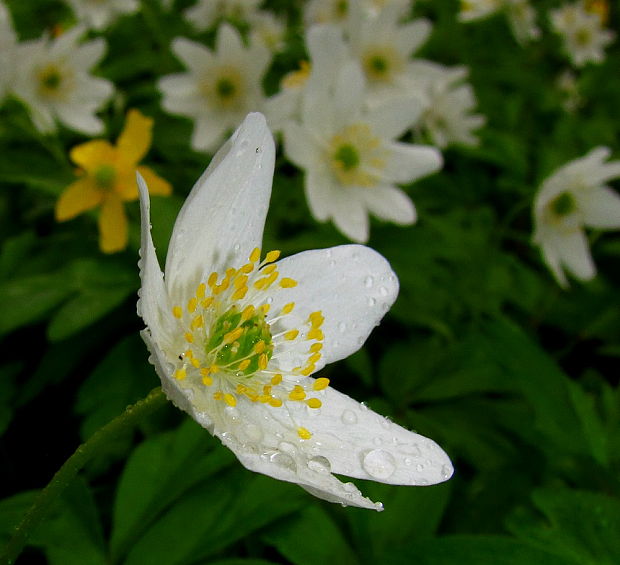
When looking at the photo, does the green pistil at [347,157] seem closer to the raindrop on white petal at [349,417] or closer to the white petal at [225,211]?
the white petal at [225,211]

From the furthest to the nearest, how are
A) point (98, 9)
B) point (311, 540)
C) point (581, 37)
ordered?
1. point (581, 37)
2. point (98, 9)
3. point (311, 540)

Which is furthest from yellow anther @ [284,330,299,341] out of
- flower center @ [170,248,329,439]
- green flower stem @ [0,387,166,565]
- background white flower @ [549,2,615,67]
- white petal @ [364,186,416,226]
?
background white flower @ [549,2,615,67]

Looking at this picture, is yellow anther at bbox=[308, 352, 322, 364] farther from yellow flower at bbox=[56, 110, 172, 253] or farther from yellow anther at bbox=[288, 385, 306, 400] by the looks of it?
yellow flower at bbox=[56, 110, 172, 253]

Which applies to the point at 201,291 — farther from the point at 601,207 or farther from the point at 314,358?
the point at 601,207

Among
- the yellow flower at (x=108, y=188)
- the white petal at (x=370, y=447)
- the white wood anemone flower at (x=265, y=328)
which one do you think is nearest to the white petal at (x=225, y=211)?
the white wood anemone flower at (x=265, y=328)

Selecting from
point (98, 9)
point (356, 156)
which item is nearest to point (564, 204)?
point (356, 156)

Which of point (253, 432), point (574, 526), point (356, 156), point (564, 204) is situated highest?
point (253, 432)
